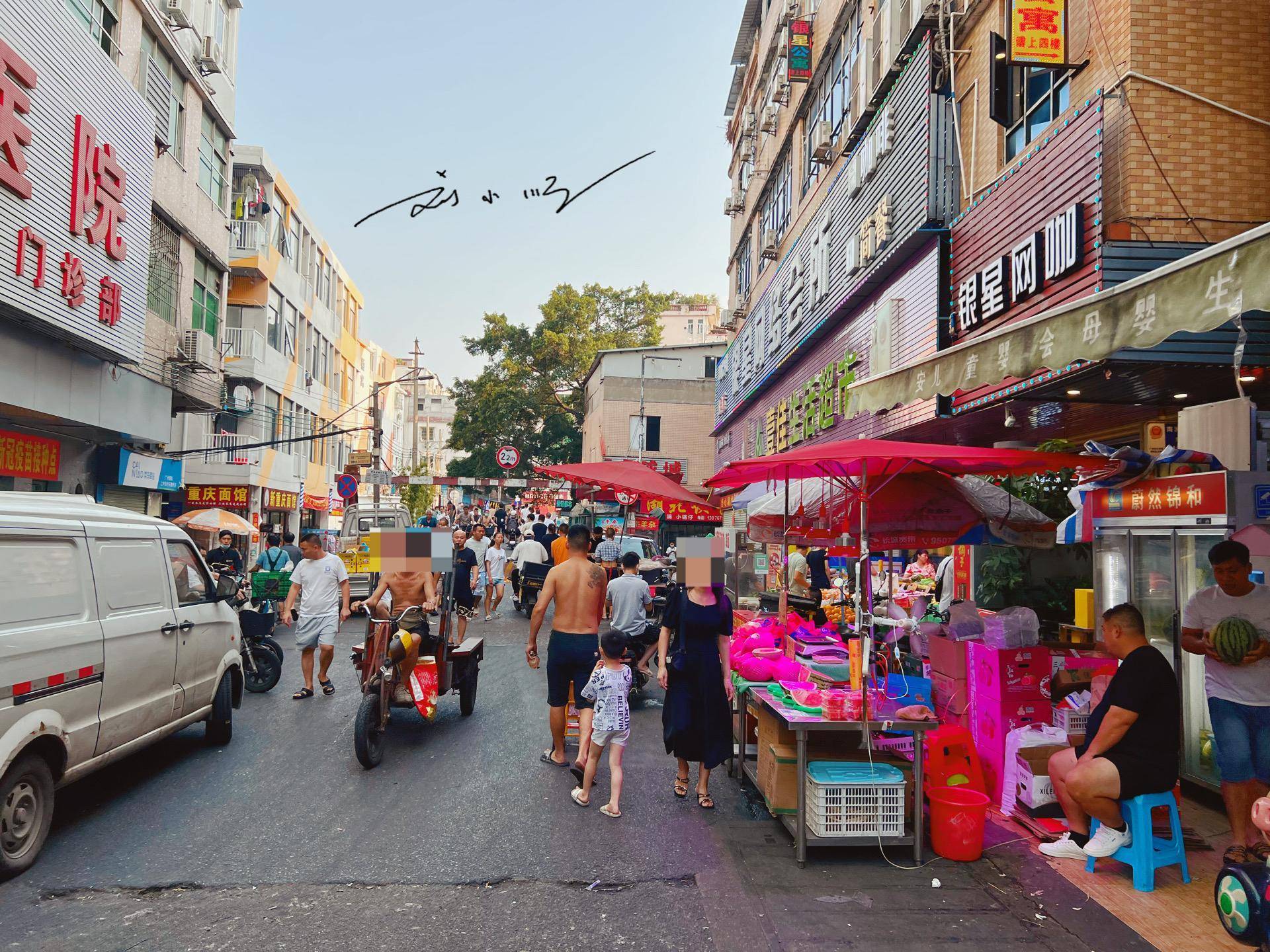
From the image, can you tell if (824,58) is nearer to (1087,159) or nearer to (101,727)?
(1087,159)

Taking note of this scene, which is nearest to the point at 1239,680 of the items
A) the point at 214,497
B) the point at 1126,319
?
the point at 1126,319

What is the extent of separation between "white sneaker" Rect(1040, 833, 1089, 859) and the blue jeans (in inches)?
38.2

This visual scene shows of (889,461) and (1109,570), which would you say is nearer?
(889,461)

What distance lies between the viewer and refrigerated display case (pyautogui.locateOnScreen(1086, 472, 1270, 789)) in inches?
239

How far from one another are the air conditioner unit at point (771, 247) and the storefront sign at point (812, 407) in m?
4.63

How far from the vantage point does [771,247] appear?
24.9 metres

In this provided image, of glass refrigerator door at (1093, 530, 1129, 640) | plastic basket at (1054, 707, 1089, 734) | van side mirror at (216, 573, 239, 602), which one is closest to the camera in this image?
plastic basket at (1054, 707, 1089, 734)

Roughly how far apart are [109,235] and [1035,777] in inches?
648

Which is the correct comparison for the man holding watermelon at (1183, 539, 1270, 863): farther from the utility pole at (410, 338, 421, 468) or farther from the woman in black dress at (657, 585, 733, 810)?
the utility pole at (410, 338, 421, 468)

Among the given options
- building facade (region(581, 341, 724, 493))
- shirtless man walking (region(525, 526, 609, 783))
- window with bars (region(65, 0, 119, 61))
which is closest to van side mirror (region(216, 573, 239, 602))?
shirtless man walking (region(525, 526, 609, 783))

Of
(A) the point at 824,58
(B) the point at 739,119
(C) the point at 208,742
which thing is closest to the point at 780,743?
(C) the point at 208,742

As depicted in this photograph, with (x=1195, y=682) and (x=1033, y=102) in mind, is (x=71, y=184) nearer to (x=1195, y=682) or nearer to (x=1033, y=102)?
(x=1033, y=102)

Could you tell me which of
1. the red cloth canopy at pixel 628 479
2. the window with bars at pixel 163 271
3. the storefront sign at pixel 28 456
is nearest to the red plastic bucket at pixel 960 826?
the red cloth canopy at pixel 628 479

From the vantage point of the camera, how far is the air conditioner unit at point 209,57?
822 inches
